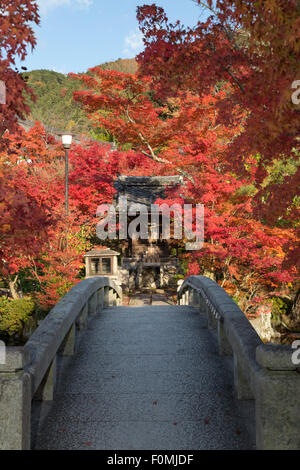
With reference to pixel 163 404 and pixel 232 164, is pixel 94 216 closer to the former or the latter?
pixel 232 164

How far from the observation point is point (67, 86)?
47250mm

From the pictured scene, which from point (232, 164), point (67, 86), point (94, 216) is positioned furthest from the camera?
point (67, 86)

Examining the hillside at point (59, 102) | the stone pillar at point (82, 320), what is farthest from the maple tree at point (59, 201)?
the hillside at point (59, 102)

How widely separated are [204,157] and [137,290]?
28.7 ft

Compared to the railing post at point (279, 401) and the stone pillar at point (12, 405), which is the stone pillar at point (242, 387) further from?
the stone pillar at point (12, 405)

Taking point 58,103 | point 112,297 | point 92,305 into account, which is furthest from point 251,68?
point 58,103

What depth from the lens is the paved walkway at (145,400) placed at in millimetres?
3287

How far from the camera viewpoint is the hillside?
34247 mm

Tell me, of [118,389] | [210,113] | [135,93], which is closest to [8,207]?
[118,389]

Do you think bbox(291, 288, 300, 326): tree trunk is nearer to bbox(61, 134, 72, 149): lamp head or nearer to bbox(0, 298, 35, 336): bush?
bbox(0, 298, 35, 336): bush

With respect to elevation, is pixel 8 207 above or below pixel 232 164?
below

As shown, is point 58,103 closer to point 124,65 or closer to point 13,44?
point 124,65

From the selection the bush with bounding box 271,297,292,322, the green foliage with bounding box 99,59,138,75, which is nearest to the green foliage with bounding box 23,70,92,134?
the green foliage with bounding box 99,59,138,75

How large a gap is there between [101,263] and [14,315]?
449 centimetres
